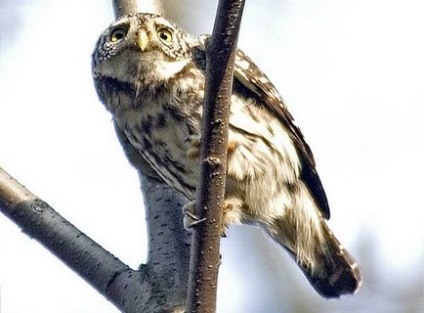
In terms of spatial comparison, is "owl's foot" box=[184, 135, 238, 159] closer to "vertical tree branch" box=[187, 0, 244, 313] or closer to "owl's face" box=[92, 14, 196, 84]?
"owl's face" box=[92, 14, 196, 84]

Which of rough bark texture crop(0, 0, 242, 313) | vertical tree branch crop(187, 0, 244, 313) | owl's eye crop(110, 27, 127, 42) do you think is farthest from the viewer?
owl's eye crop(110, 27, 127, 42)

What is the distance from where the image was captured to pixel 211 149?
2939 mm

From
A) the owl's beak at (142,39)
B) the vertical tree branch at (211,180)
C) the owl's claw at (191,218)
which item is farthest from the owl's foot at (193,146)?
the vertical tree branch at (211,180)

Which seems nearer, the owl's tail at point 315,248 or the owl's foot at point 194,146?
the owl's foot at point 194,146

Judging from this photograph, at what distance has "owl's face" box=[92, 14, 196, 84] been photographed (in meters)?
3.99

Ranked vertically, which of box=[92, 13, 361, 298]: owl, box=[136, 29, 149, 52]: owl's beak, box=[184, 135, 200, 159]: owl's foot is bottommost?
box=[184, 135, 200, 159]: owl's foot

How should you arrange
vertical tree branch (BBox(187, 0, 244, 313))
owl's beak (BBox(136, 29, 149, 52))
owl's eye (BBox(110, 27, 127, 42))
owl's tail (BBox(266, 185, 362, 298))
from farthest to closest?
1. owl's tail (BBox(266, 185, 362, 298))
2. owl's eye (BBox(110, 27, 127, 42))
3. owl's beak (BBox(136, 29, 149, 52))
4. vertical tree branch (BBox(187, 0, 244, 313))

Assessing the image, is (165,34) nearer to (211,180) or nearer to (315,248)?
(315,248)

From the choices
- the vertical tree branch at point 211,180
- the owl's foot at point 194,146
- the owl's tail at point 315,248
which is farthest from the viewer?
the owl's tail at point 315,248

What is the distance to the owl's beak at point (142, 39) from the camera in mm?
3984

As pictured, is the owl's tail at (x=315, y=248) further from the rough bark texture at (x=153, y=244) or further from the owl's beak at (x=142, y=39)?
the owl's beak at (x=142, y=39)

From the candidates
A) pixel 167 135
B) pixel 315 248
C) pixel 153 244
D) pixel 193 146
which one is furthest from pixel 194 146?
pixel 315 248

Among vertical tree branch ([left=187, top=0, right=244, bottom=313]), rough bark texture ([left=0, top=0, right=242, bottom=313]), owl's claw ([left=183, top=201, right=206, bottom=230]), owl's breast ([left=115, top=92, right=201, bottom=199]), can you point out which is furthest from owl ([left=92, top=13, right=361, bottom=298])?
vertical tree branch ([left=187, top=0, right=244, bottom=313])

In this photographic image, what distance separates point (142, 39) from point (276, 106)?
2.08ft
